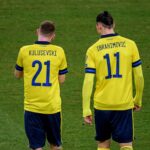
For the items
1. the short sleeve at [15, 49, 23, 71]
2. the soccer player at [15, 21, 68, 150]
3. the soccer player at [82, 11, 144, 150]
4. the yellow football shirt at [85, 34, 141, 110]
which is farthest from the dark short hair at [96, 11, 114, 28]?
the short sleeve at [15, 49, 23, 71]

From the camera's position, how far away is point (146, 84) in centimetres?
1470

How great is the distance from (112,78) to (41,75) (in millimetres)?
961

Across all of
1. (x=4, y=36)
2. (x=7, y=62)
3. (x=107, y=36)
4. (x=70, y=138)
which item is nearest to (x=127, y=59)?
(x=107, y=36)

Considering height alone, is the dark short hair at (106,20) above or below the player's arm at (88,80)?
above

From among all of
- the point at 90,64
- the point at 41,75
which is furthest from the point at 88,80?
the point at 41,75

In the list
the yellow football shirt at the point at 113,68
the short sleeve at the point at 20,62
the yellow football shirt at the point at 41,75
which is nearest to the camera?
the yellow football shirt at the point at 113,68

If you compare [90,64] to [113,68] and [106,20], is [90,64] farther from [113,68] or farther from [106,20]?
[106,20]

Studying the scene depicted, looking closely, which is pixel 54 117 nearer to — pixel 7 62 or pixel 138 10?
pixel 7 62

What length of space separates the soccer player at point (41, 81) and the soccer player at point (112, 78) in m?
0.55

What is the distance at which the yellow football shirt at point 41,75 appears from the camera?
29.9 feet

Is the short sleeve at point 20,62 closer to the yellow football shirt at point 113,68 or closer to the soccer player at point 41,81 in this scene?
the soccer player at point 41,81

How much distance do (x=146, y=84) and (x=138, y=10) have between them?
486 centimetres

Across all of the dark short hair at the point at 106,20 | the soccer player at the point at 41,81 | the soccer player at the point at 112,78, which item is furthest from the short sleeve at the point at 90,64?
the soccer player at the point at 41,81

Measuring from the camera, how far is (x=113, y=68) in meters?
8.77
